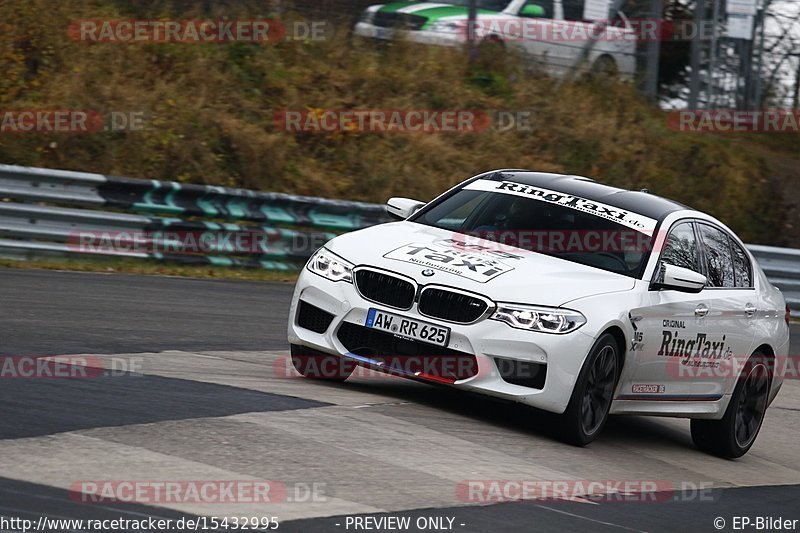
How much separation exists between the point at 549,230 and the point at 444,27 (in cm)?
1647

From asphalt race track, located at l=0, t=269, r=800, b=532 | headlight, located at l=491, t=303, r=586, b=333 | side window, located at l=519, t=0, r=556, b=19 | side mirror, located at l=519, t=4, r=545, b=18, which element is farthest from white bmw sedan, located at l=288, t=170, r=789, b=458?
side mirror, located at l=519, t=4, r=545, b=18

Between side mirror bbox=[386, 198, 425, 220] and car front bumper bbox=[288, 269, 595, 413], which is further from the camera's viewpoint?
side mirror bbox=[386, 198, 425, 220]

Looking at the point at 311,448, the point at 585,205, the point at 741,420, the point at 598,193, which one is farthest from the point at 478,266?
the point at 741,420

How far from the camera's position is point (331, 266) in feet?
26.9

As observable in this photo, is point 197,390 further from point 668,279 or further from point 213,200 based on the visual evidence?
point 213,200

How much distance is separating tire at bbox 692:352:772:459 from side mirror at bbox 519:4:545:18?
1585 cm

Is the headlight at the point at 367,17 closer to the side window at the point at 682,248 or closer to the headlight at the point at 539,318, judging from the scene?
the side window at the point at 682,248

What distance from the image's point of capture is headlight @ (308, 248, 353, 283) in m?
8.07

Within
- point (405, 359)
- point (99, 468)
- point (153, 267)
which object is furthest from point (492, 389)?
point (153, 267)

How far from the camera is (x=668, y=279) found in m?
8.20

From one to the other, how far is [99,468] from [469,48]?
20.3 metres

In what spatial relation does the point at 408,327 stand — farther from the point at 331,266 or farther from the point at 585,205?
the point at 585,205

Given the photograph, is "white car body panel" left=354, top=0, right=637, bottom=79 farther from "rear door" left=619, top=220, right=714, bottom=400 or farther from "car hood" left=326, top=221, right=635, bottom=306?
"car hood" left=326, top=221, right=635, bottom=306

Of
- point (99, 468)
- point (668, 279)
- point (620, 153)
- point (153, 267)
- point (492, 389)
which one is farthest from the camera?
point (620, 153)
